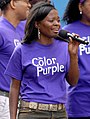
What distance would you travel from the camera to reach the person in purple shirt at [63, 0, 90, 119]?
457 centimetres

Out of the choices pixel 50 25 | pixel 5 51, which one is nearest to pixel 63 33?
pixel 50 25

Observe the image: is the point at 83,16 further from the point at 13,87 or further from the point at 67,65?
the point at 13,87

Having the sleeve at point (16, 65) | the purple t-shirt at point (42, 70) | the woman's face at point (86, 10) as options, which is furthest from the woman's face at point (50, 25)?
the woman's face at point (86, 10)

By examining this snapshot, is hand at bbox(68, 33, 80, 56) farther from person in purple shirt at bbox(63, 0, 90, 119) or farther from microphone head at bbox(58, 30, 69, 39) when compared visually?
person in purple shirt at bbox(63, 0, 90, 119)

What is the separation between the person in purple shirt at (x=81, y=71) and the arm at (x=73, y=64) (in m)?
0.21

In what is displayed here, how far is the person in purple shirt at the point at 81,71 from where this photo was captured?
4.57m

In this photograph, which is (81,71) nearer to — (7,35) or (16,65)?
(16,65)

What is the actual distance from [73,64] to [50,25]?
0.39 meters

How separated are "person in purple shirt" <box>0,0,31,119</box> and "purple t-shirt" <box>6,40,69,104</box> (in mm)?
649

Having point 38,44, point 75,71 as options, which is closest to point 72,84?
point 75,71

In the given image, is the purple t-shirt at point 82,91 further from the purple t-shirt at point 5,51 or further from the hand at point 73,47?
the purple t-shirt at point 5,51

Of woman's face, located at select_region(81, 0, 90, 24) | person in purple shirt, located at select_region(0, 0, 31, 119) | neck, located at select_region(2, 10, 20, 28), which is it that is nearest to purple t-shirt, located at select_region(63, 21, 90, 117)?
woman's face, located at select_region(81, 0, 90, 24)

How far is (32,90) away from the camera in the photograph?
4215 millimetres

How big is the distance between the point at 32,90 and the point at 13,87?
258 millimetres
